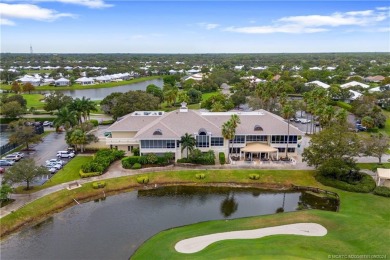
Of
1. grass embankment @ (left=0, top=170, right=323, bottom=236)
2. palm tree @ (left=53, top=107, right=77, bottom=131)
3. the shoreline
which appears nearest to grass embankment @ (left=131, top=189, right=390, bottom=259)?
grass embankment @ (left=0, top=170, right=323, bottom=236)

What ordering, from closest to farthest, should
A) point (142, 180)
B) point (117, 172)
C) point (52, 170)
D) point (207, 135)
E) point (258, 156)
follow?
point (142, 180) → point (52, 170) → point (117, 172) → point (207, 135) → point (258, 156)

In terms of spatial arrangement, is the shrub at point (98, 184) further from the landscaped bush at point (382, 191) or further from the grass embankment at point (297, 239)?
the landscaped bush at point (382, 191)

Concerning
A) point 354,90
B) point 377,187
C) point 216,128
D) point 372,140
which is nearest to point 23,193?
point 216,128

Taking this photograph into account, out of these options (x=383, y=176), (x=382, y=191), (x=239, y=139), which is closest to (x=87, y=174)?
(x=239, y=139)

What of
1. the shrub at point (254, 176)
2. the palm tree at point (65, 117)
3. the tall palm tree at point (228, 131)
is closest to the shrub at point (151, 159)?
the tall palm tree at point (228, 131)

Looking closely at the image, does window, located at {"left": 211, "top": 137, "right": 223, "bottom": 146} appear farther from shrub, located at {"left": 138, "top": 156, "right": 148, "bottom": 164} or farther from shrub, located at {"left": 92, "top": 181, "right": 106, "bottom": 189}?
shrub, located at {"left": 92, "top": 181, "right": 106, "bottom": 189}

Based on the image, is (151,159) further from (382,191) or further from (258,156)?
(382,191)

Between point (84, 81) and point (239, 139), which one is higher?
point (84, 81)
